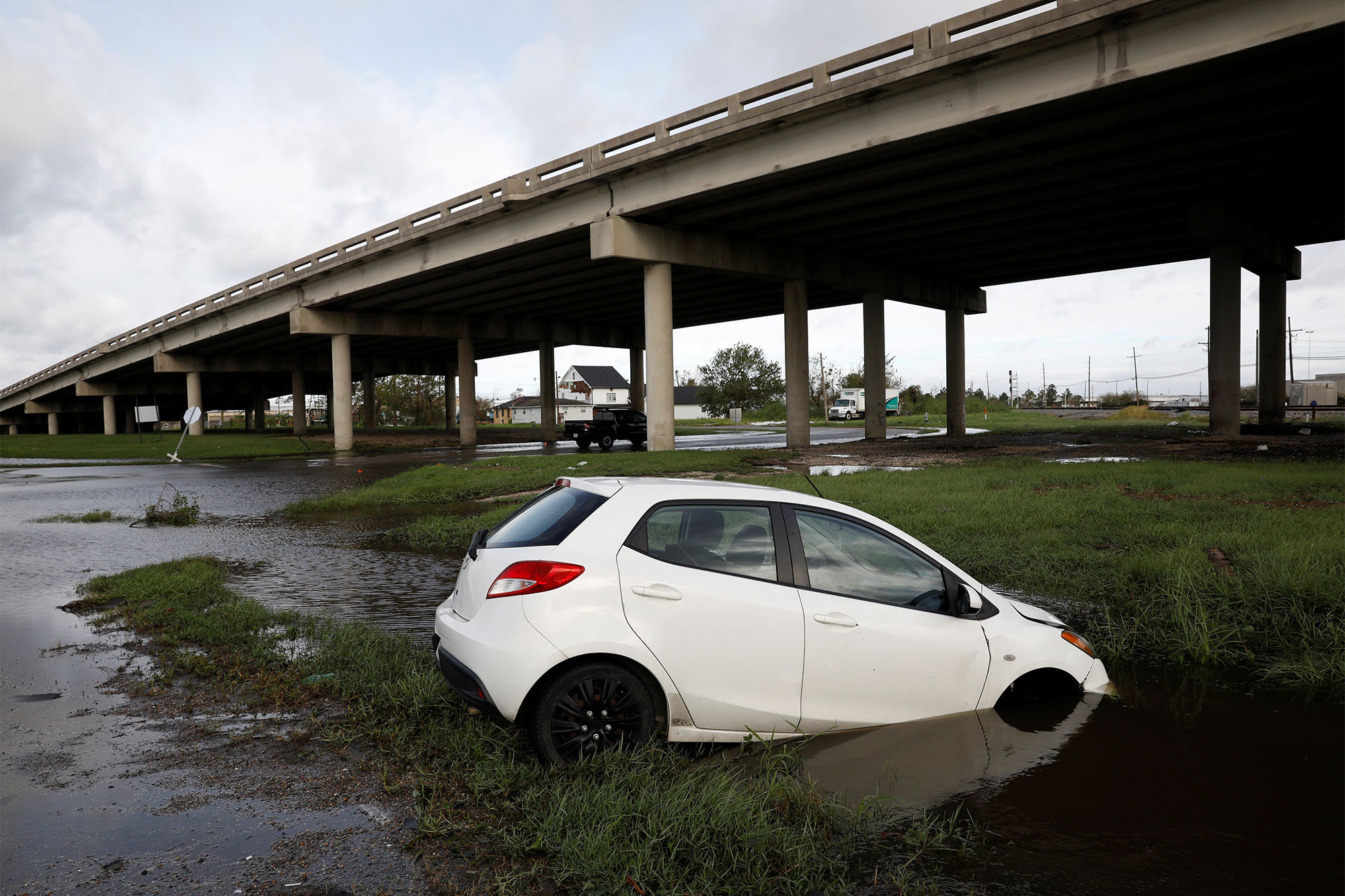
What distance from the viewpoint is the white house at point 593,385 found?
392 feet

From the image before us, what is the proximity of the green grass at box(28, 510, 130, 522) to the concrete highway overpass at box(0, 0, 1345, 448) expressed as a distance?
596 inches

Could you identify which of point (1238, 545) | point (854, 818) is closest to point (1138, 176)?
point (1238, 545)

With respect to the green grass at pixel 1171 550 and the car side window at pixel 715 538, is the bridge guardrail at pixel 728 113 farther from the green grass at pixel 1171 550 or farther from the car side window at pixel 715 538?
the car side window at pixel 715 538

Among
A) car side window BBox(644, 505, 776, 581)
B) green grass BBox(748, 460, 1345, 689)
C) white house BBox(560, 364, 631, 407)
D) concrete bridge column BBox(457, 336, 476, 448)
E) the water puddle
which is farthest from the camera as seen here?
white house BBox(560, 364, 631, 407)

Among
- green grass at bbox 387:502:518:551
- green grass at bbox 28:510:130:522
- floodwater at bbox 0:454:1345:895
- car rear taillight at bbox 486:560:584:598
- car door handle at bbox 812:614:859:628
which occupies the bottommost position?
floodwater at bbox 0:454:1345:895

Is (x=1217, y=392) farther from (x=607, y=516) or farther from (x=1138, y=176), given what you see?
(x=607, y=516)

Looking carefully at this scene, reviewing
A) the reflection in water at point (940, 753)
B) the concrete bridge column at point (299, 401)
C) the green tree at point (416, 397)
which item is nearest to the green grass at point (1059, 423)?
the reflection in water at point (940, 753)

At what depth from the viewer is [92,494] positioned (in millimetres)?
18359

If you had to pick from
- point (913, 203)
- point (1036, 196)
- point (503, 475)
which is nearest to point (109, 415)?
point (503, 475)

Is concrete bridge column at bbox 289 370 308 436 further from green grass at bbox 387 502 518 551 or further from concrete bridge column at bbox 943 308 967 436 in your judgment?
green grass at bbox 387 502 518 551

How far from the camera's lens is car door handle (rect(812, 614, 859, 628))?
14.3ft

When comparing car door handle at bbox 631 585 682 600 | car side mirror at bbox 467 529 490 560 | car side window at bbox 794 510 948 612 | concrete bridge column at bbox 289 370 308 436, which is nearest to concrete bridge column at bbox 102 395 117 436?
concrete bridge column at bbox 289 370 308 436

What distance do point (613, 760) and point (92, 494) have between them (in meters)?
19.0

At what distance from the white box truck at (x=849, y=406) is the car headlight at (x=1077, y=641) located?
67041 millimetres
